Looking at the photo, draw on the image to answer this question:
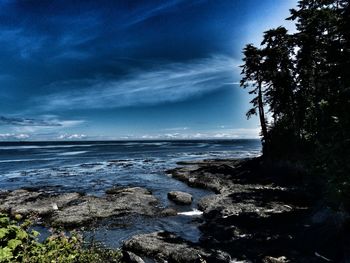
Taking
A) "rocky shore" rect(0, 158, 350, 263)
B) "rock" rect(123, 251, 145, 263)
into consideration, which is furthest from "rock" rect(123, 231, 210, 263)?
"rock" rect(123, 251, 145, 263)

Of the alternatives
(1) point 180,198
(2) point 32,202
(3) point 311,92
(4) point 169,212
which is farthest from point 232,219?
(3) point 311,92

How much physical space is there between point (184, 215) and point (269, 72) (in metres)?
24.0

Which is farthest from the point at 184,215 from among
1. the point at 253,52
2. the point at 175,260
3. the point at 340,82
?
the point at 253,52

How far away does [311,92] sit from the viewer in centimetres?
3550

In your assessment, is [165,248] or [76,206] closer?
[165,248]

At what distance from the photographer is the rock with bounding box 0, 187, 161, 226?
2038 cm

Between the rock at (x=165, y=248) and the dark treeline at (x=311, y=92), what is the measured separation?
6364 millimetres

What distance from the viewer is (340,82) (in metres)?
14.4

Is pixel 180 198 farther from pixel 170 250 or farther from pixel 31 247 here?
pixel 31 247

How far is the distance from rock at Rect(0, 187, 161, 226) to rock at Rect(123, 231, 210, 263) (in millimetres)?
5438

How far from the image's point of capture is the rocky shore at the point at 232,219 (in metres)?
13.3

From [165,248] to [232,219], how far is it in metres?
5.72

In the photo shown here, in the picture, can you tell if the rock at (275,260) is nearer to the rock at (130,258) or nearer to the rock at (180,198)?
the rock at (130,258)

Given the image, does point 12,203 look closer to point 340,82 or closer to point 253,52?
point 340,82
